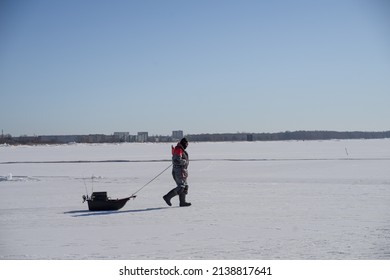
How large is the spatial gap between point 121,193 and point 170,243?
6443 millimetres

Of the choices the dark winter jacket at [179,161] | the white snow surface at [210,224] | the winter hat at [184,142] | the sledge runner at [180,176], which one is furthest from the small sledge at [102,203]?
the winter hat at [184,142]

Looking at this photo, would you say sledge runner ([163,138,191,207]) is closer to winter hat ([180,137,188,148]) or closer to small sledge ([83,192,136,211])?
winter hat ([180,137,188,148])

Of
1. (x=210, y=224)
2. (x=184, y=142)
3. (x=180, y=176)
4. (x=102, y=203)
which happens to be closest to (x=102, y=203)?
(x=102, y=203)

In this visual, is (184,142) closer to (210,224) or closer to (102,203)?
(102,203)

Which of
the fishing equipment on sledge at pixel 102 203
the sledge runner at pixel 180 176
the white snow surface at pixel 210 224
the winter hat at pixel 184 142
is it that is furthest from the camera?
the winter hat at pixel 184 142

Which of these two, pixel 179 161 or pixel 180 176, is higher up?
pixel 179 161

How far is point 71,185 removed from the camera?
1530cm

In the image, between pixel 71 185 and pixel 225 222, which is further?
pixel 71 185

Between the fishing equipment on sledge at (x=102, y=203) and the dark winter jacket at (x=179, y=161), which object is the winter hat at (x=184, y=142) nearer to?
the dark winter jacket at (x=179, y=161)

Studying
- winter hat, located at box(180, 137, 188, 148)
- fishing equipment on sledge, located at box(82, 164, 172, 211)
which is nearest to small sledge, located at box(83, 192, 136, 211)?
fishing equipment on sledge, located at box(82, 164, 172, 211)

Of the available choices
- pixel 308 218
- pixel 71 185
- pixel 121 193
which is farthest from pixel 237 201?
pixel 71 185

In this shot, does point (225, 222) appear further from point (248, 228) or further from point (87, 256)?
point (87, 256)

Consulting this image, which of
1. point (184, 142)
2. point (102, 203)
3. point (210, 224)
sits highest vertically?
point (184, 142)

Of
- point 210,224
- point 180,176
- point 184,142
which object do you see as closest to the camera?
point 210,224
